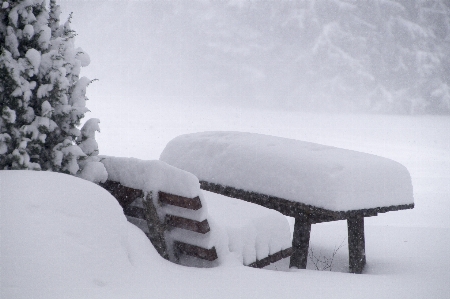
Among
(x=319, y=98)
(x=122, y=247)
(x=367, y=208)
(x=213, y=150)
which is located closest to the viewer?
(x=122, y=247)

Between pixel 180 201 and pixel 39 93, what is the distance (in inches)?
56.0

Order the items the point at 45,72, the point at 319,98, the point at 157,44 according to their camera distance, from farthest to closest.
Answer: the point at 157,44
the point at 319,98
the point at 45,72

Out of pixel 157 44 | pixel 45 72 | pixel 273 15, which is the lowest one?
pixel 45 72

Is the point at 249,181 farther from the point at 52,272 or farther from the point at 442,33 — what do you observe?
the point at 442,33

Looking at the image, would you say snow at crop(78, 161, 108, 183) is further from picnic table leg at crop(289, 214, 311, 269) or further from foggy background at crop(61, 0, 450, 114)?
A: foggy background at crop(61, 0, 450, 114)

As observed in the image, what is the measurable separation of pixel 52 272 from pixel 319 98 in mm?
24161

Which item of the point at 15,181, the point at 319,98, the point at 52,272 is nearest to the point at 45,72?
the point at 15,181

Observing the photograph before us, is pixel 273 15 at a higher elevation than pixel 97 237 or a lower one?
higher

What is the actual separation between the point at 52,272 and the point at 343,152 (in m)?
3.53

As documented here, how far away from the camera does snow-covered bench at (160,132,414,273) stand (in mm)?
4359

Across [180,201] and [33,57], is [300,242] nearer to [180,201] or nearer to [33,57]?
[180,201]

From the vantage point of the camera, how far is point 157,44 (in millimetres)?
28672

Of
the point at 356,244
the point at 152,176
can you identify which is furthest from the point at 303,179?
the point at 152,176

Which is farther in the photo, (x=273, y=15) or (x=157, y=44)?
(x=157, y=44)
